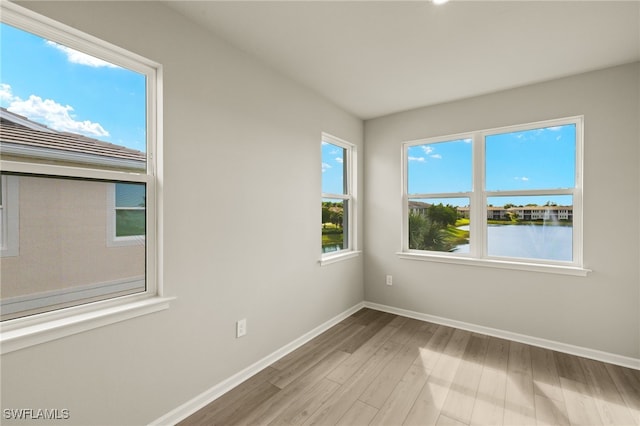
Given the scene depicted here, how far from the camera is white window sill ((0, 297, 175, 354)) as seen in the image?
119 centimetres

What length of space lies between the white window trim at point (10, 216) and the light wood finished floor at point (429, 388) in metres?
1.37

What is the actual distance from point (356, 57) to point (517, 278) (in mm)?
2680

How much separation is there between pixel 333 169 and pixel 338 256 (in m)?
1.07

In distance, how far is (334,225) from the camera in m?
3.44

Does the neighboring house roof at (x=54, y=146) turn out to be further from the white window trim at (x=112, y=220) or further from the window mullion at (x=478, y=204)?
the window mullion at (x=478, y=204)

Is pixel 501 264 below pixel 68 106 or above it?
below

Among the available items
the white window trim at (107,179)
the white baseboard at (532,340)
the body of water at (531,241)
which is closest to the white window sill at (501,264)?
the body of water at (531,241)

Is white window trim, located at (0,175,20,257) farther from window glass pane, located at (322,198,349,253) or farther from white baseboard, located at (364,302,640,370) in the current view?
white baseboard, located at (364,302,640,370)

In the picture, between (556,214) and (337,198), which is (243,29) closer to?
(337,198)

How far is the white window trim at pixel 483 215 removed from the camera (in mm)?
2607

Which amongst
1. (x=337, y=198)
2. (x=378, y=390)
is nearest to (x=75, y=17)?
(x=337, y=198)

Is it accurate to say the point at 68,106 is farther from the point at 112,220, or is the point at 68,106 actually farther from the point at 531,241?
the point at 531,241

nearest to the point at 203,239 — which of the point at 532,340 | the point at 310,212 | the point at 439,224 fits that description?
the point at 310,212
